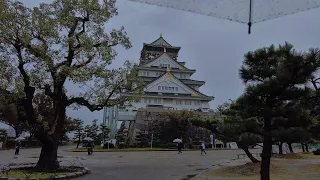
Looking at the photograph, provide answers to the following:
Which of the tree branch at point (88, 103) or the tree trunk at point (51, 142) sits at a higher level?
the tree branch at point (88, 103)

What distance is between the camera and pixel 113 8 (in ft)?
45.0

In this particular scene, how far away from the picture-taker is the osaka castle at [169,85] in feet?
Answer: 159

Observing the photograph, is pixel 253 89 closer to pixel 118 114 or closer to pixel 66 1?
pixel 66 1

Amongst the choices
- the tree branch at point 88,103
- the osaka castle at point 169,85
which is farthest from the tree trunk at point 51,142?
the osaka castle at point 169,85

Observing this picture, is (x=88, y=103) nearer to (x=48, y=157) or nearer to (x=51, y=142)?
(x=51, y=142)

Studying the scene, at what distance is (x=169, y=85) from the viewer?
49.4m

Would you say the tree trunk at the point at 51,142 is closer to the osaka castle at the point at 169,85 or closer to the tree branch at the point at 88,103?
the tree branch at the point at 88,103

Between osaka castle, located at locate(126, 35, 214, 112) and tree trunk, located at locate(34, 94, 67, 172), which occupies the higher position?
osaka castle, located at locate(126, 35, 214, 112)

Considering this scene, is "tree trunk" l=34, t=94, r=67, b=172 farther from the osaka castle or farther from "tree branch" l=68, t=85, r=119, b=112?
the osaka castle

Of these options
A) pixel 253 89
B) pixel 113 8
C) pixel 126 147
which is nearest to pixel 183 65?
pixel 126 147

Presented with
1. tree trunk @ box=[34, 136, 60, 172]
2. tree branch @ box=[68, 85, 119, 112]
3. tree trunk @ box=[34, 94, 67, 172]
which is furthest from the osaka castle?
tree trunk @ box=[34, 136, 60, 172]

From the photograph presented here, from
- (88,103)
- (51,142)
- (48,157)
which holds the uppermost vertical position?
(88,103)

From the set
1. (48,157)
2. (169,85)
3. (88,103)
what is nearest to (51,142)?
(48,157)

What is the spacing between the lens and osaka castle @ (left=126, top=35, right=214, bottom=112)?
48562mm
